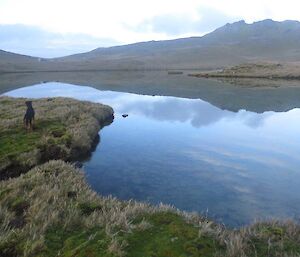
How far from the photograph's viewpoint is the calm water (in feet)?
57.4

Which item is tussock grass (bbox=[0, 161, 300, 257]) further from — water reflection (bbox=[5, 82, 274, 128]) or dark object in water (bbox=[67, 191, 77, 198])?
water reflection (bbox=[5, 82, 274, 128])

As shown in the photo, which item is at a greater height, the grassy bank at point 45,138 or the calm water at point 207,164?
the grassy bank at point 45,138

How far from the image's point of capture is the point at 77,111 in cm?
3578

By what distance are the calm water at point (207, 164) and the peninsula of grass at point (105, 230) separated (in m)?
3.54

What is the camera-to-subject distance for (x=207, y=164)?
77.3ft

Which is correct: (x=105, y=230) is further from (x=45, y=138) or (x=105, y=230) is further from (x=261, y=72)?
(x=261, y=72)

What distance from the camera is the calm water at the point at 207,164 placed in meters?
17.5

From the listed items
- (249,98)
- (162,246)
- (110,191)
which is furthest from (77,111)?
(249,98)

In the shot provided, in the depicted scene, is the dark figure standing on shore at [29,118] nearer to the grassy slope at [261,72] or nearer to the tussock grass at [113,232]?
the tussock grass at [113,232]

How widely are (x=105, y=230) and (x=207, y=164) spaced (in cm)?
1331

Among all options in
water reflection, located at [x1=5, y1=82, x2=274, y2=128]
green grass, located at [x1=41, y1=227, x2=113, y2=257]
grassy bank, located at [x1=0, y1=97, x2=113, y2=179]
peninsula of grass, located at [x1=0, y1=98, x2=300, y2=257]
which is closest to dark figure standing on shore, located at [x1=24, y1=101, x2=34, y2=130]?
grassy bank, located at [x1=0, y1=97, x2=113, y2=179]

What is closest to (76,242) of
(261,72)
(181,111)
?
(181,111)

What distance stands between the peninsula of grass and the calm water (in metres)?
3.54

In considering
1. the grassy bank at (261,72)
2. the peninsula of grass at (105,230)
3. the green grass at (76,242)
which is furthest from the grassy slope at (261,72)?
the green grass at (76,242)
